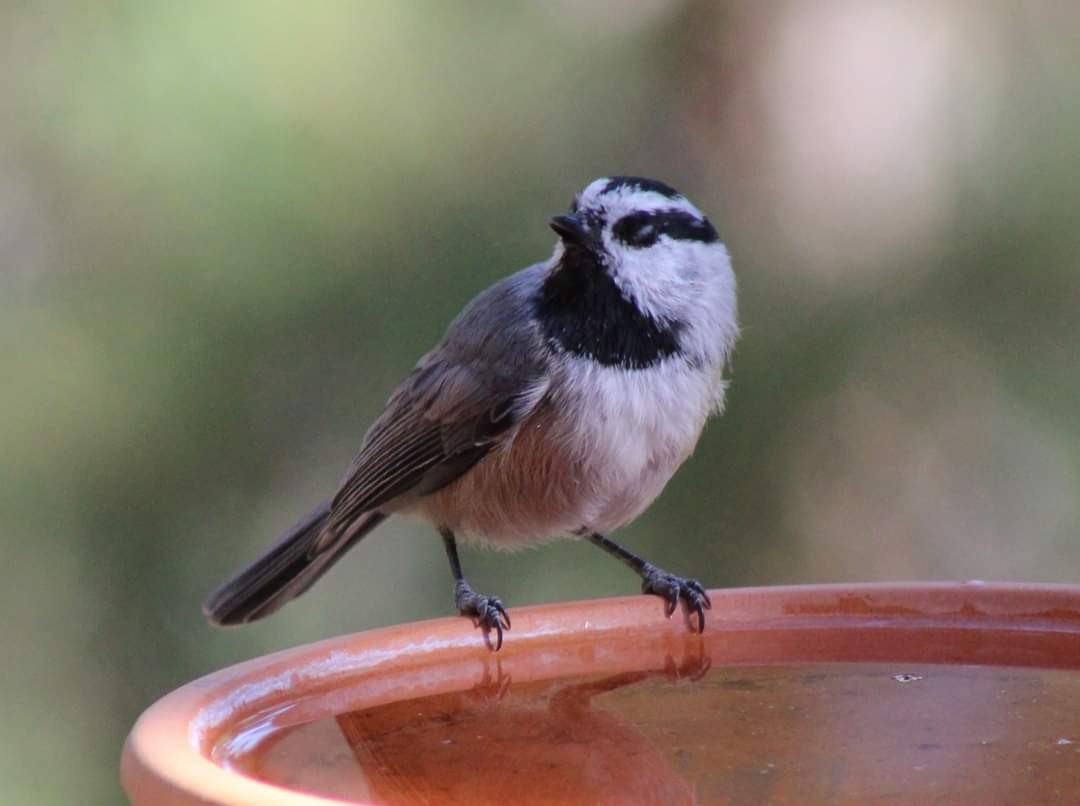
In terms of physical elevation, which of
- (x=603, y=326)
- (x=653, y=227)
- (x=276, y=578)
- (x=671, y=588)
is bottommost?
(x=276, y=578)

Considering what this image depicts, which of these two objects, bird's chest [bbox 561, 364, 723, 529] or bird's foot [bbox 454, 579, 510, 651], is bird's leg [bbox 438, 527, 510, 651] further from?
bird's chest [bbox 561, 364, 723, 529]

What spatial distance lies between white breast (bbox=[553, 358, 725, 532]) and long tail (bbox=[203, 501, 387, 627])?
707mm

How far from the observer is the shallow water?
1776 millimetres

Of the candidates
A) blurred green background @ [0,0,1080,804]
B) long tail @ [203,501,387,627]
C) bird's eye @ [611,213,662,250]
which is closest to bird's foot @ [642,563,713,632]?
bird's eye @ [611,213,662,250]

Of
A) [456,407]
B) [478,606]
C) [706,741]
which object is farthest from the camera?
[456,407]

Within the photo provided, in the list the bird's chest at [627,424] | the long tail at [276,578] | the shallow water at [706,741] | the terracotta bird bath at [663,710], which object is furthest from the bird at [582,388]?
the shallow water at [706,741]

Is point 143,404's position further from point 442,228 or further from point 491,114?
point 491,114

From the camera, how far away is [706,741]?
1972 millimetres

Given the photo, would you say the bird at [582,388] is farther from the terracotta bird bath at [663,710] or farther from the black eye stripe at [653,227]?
the terracotta bird bath at [663,710]

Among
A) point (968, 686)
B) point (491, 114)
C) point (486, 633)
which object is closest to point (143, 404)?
point (491, 114)

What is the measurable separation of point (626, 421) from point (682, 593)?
1.37ft

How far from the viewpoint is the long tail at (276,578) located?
3645 mm

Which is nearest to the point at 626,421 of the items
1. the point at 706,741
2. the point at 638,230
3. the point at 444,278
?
the point at 638,230

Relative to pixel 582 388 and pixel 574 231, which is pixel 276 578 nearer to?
pixel 582 388
